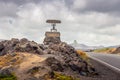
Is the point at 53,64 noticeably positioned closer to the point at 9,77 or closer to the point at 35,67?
the point at 35,67

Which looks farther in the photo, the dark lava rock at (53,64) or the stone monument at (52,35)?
the stone monument at (52,35)

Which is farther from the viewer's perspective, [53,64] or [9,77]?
[53,64]

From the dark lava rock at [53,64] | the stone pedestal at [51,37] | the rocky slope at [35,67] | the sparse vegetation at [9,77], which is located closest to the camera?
the sparse vegetation at [9,77]

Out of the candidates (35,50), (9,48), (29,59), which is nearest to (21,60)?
(29,59)

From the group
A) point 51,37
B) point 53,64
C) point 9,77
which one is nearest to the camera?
point 9,77

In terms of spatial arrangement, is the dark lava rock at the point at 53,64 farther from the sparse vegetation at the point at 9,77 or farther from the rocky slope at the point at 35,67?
the sparse vegetation at the point at 9,77

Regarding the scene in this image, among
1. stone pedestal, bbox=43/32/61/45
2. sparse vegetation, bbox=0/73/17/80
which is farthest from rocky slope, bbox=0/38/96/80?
stone pedestal, bbox=43/32/61/45

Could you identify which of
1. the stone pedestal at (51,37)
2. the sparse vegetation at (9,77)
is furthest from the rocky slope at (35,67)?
the stone pedestal at (51,37)

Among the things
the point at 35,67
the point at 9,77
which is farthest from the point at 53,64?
the point at 9,77

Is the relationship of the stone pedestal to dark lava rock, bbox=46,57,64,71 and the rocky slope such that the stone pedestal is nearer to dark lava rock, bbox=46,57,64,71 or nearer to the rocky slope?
the rocky slope

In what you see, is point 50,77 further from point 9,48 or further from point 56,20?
point 56,20

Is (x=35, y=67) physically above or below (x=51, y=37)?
below

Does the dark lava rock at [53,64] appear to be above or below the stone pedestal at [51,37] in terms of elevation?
below

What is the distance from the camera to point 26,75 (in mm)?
22891
